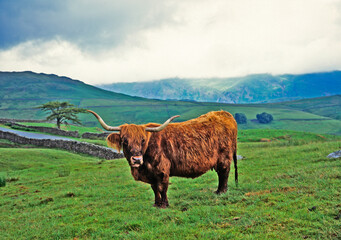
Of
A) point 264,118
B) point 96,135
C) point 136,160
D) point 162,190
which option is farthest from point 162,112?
point 136,160

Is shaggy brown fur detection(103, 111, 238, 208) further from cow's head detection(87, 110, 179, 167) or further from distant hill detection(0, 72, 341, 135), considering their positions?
distant hill detection(0, 72, 341, 135)

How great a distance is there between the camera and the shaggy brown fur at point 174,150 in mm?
6977

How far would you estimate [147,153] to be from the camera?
7.31 metres

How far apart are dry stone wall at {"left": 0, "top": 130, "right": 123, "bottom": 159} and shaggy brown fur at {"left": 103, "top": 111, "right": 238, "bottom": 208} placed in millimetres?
22335

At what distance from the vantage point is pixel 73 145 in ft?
112

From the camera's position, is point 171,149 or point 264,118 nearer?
point 171,149

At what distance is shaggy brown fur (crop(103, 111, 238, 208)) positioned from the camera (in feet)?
22.9

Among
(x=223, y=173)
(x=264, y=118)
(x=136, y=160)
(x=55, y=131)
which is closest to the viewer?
(x=136, y=160)

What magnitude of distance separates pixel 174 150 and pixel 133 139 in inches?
56.0

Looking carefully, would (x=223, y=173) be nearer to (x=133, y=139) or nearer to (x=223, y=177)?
(x=223, y=177)

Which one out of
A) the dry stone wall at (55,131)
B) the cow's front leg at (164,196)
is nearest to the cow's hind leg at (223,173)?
the cow's front leg at (164,196)

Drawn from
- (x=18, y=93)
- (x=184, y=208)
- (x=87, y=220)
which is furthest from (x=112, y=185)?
(x=18, y=93)

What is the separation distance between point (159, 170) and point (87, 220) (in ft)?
8.38

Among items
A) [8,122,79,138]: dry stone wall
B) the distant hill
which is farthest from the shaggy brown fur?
the distant hill
